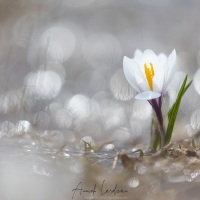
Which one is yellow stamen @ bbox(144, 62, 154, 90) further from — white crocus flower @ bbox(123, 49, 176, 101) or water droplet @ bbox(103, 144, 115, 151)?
water droplet @ bbox(103, 144, 115, 151)

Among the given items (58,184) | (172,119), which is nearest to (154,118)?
(172,119)

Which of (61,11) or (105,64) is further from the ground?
(61,11)

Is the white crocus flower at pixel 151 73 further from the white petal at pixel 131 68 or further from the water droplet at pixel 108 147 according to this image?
the water droplet at pixel 108 147

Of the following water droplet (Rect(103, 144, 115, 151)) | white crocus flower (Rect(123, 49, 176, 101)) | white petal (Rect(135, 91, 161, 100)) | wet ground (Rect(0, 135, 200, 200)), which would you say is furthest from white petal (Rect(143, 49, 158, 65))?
wet ground (Rect(0, 135, 200, 200))

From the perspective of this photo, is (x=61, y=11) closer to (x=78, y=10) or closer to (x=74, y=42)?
(x=78, y=10)

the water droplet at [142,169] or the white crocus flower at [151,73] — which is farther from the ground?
the white crocus flower at [151,73]

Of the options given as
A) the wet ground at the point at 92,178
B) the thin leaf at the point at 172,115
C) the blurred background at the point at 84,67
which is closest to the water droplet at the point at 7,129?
the blurred background at the point at 84,67
